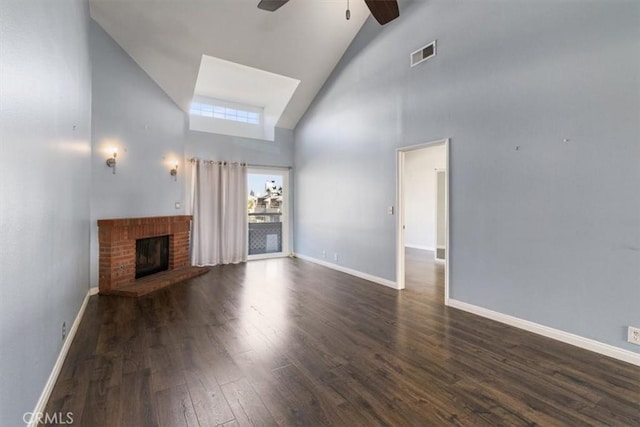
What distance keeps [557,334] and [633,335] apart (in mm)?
523

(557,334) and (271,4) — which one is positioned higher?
(271,4)

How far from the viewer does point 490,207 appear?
129 inches

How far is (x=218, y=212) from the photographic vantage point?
616 centimetres

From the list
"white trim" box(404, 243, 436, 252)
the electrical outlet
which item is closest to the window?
"white trim" box(404, 243, 436, 252)

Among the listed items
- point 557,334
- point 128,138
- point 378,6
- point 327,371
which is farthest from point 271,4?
point 557,334

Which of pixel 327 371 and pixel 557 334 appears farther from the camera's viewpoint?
pixel 557 334

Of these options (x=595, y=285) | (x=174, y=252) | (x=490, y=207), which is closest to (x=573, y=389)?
(x=595, y=285)

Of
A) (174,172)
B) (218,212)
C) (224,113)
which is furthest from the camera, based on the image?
(224,113)

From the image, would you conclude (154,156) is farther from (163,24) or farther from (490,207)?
(490,207)

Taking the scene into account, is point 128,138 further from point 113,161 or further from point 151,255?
point 151,255

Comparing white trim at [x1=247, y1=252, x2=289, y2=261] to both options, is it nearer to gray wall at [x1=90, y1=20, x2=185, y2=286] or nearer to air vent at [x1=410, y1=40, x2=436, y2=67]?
gray wall at [x1=90, y1=20, x2=185, y2=286]

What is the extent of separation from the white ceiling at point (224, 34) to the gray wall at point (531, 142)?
3.23 feet

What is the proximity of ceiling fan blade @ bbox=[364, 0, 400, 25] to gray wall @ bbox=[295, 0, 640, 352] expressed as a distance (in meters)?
0.97

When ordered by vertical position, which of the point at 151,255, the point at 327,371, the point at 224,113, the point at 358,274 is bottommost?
the point at 327,371
